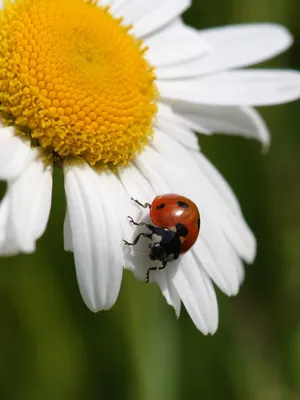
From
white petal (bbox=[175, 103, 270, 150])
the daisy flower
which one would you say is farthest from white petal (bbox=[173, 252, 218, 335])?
white petal (bbox=[175, 103, 270, 150])

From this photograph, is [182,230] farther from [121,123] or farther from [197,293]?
[121,123]

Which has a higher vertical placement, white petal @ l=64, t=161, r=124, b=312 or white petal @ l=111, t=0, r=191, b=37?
white petal @ l=111, t=0, r=191, b=37

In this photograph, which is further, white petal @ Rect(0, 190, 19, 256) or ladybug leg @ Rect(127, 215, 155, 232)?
ladybug leg @ Rect(127, 215, 155, 232)

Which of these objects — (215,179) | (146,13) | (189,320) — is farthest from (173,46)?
(189,320)

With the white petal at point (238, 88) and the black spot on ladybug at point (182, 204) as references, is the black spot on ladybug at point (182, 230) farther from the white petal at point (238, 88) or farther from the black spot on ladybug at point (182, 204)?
the white petal at point (238, 88)

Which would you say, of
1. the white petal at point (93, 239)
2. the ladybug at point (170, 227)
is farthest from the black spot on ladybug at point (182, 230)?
the white petal at point (93, 239)

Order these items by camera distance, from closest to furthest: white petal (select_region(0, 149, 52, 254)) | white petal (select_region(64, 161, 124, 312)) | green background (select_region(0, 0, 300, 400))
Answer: white petal (select_region(0, 149, 52, 254)) → white petal (select_region(64, 161, 124, 312)) → green background (select_region(0, 0, 300, 400))

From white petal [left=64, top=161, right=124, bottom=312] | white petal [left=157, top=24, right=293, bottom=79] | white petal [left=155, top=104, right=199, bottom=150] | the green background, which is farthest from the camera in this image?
the green background

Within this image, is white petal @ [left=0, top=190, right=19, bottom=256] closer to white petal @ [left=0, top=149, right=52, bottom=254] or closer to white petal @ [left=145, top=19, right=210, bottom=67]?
white petal @ [left=0, top=149, right=52, bottom=254]

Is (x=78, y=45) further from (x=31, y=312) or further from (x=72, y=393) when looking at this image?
(x=72, y=393)
